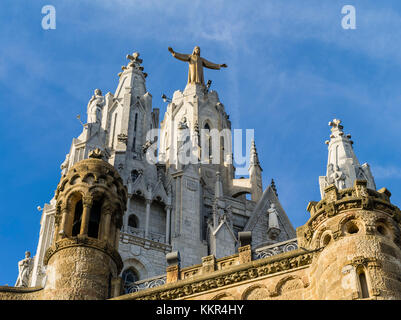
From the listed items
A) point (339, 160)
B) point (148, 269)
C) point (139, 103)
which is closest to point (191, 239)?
point (148, 269)

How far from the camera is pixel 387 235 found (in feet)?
78.5

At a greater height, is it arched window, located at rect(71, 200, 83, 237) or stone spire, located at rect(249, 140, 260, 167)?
stone spire, located at rect(249, 140, 260, 167)

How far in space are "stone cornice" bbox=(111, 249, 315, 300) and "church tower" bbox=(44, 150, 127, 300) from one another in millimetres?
1658

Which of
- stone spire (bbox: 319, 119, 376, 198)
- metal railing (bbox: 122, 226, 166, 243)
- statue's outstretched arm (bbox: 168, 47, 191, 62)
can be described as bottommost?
stone spire (bbox: 319, 119, 376, 198)

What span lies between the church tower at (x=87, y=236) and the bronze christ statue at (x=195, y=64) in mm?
41482

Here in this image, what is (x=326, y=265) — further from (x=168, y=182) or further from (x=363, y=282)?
(x=168, y=182)

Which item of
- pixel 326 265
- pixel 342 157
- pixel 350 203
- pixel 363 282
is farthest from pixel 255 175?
pixel 363 282

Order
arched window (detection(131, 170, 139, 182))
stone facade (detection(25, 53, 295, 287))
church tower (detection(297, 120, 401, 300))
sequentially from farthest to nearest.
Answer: arched window (detection(131, 170, 139, 182))
stone facade (detection(25, 53, 295, 287))
church tower (detection(297, 120, 401, 300))

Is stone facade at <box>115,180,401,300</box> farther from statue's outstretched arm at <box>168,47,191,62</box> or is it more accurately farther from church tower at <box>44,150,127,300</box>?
statue's outstretched arm at <box>168,47,191,62</box>

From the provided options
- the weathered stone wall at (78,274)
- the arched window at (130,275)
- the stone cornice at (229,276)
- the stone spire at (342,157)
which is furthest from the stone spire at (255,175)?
the stone cornice at (229,276)

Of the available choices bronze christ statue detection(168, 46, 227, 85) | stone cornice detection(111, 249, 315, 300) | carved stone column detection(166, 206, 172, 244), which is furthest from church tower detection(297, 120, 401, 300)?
bronze christ statue detection(168, 46, 227, 85)

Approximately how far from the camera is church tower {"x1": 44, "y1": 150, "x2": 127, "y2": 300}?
89.3 feet
